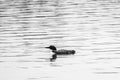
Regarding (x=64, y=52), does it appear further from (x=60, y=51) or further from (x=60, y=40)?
(x=60, y=40)

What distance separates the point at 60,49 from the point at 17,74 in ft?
28.0

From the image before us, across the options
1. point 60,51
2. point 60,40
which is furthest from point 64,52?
point 60,40

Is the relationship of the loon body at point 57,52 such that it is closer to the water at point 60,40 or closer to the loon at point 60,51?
the loon at point 60,51

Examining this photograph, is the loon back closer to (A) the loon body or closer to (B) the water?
(A) the loon body

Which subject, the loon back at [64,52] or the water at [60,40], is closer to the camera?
the water at [60,40]

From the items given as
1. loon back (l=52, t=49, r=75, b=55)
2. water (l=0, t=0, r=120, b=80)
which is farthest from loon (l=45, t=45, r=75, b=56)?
water (l=0, t=0, r=120, b=80)

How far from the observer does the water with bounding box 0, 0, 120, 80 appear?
30.1 m

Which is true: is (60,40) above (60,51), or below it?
below

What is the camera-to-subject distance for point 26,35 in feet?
146

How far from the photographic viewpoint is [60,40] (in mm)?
41438

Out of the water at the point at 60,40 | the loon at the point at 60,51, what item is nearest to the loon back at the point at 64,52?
the loon at the point at 60,51

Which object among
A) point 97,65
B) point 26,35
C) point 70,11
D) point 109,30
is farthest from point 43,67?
point 70,11

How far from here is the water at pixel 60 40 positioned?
30092 millimetres

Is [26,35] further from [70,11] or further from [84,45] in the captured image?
[70,11]
